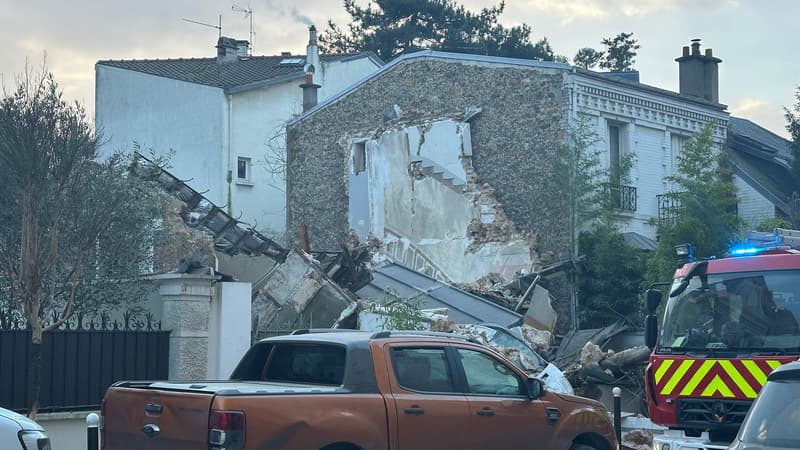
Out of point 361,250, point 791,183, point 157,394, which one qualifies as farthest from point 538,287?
point 157,394

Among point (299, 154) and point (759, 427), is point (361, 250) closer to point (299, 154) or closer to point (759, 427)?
point (299, 154)

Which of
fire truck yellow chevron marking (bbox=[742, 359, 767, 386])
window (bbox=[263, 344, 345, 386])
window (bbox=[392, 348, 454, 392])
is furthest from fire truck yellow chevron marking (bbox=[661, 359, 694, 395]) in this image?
window (bbox=[263, 344, 345, 386])

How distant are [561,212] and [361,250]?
5454 millimetres

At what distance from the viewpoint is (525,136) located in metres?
25.1

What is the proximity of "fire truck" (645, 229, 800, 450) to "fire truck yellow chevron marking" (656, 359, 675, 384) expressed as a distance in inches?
0.4

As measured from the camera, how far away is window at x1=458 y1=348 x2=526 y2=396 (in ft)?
30.8

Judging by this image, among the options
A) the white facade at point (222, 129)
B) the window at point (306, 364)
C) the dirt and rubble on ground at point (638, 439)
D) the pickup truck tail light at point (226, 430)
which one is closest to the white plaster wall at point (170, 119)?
Result: the white facade at point (222, 129)

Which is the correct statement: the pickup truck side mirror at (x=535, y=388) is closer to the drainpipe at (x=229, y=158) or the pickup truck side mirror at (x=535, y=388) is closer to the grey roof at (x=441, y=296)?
the grey roof at (x=441, y=296)

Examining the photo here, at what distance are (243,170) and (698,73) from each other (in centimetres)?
1507

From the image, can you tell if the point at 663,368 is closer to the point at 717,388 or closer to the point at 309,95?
the point at 717,388

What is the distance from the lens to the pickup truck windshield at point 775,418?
609cm

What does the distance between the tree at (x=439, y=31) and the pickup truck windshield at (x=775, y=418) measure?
1670 inches

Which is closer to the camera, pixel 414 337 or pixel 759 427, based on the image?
pixel 759 427

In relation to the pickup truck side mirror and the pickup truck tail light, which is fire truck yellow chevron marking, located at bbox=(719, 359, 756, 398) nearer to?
the pickup truck side mirror
